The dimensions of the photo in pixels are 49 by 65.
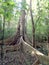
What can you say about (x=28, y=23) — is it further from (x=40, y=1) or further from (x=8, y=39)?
(x=40, y=1)

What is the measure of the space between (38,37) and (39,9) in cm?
249

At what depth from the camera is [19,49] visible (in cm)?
880

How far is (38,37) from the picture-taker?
10336 mm

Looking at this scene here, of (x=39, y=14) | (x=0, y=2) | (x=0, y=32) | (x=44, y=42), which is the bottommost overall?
(x=44, y=42)

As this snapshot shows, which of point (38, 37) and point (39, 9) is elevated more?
point (39, 9)

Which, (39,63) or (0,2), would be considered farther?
(39,63)

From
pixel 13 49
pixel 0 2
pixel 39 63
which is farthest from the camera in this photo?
A: pixel 13 49

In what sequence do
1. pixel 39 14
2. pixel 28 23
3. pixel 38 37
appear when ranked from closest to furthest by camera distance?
1. pixel 39 14
2. pixel 38 37
3. pixel 28 23

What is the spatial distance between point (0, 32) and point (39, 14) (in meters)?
2.80

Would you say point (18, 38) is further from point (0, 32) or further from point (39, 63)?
point (39, 63)

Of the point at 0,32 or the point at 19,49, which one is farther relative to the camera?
the point at 0,32

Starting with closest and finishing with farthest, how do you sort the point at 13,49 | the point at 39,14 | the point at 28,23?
the point at 39,14
the point at 13,49
the point at 28,23

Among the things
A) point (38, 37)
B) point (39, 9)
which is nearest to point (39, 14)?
point (39, 9)

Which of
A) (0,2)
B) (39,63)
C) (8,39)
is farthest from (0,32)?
(0,2)
